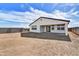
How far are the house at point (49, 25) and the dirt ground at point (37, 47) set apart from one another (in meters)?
0.17

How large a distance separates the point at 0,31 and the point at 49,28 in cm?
87

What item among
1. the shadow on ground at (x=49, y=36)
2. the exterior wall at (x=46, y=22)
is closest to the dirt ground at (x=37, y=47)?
the shadow on ground at (x=49, y=36)

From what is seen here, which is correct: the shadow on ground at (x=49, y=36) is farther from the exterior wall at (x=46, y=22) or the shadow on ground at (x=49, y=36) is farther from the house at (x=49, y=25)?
the exterior wall at (x=46, y=22)

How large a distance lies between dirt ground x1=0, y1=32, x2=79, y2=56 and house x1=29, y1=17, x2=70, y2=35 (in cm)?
17

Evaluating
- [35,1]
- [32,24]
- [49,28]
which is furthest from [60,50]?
[35,1]

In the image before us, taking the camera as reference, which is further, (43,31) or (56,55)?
(43,31)

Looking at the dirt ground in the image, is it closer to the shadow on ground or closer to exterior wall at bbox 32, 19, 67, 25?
the shadow on ground

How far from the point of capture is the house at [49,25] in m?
2.63

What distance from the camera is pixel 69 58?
256cm

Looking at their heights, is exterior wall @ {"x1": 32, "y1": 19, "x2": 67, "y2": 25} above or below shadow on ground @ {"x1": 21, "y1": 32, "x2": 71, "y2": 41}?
above

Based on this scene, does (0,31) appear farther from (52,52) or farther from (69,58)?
(69,58)

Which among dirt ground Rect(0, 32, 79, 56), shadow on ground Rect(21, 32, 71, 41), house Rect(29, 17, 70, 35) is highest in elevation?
house Rect(29, 17, 70, 35)

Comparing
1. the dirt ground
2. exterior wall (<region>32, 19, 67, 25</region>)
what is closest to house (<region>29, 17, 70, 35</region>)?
exterior wall (<region>32, 19, 67, 25</region>)

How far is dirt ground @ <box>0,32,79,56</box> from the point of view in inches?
102
